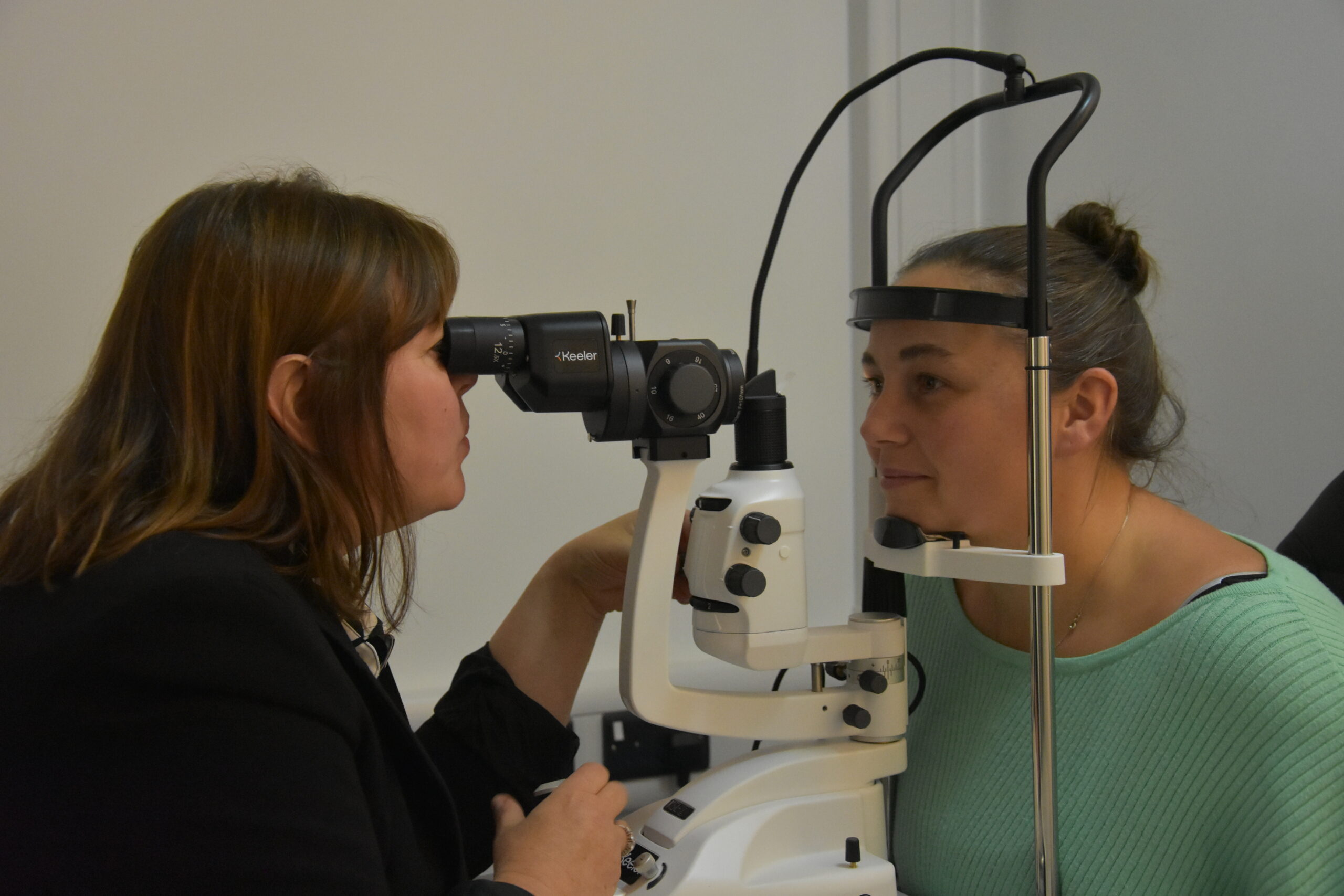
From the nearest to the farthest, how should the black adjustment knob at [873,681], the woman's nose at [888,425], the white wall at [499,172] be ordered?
1. the black adjustment knob at [873,681]
2. the woman's nose at [888,425]
3. the white wall at [499,172]

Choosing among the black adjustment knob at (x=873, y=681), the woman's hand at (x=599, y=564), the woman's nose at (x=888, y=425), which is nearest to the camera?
the black adjustment knob at (x=873, y=681)

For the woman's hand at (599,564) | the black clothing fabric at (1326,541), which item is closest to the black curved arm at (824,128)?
the woman's hand at (599,564)

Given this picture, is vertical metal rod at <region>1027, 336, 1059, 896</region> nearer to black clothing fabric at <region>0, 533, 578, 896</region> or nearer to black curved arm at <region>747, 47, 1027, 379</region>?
black curved arm at <region>747, 47, 1027, 379</region>

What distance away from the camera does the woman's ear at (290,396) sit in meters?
0.84

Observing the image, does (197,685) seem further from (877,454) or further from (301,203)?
(877,454)

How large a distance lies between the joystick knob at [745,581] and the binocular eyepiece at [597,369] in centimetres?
14

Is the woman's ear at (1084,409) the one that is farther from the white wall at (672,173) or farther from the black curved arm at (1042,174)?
the white wall at (672,173)

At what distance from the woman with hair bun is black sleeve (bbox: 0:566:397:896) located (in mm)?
717

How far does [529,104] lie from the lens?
5.46ft

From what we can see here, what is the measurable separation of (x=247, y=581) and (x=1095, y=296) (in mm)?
949

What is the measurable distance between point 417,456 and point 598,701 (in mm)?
893

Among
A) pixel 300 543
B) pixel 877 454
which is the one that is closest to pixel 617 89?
pixel 877 454

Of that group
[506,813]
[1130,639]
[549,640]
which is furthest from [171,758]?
[1130,639]

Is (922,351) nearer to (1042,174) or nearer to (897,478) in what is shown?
(897,478)
